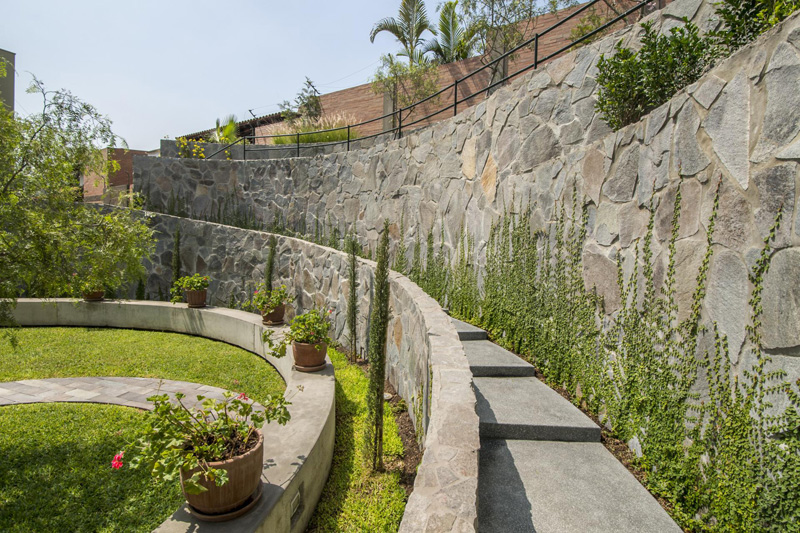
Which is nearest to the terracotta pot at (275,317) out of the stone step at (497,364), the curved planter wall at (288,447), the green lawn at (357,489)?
the curved planter wall at (288,447)

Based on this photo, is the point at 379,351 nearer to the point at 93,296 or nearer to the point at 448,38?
the point at 93,296

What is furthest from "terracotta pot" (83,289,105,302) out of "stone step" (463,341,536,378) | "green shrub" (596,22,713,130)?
"green shrub" (596,22,713,130)

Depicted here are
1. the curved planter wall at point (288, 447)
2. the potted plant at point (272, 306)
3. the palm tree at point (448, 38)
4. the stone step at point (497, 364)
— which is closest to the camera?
the curved planter wall at point (288, 447)

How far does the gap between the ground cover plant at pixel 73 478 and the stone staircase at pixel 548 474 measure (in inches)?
110

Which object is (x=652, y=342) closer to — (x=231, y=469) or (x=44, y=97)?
(x=231, y=469)

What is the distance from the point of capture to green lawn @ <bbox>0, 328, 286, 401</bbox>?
6.61m

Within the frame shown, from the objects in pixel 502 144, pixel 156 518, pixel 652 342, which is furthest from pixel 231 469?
pixel 502 144

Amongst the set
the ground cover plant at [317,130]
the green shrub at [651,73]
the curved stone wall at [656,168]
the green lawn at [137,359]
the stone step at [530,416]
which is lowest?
the green lawn at [137,359]

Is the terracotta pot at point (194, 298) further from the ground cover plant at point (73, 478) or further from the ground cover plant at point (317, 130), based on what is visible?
the ground cover plant at point (317, 130)

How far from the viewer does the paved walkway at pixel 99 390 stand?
227 inches

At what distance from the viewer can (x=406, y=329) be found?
5.04 meters

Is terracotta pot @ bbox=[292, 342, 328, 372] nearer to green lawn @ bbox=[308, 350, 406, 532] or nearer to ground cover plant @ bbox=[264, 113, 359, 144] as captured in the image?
green lawn @ bbox=[308, 350, 406, 532]

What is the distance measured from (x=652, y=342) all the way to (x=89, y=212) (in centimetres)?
706

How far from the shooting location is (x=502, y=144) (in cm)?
568
